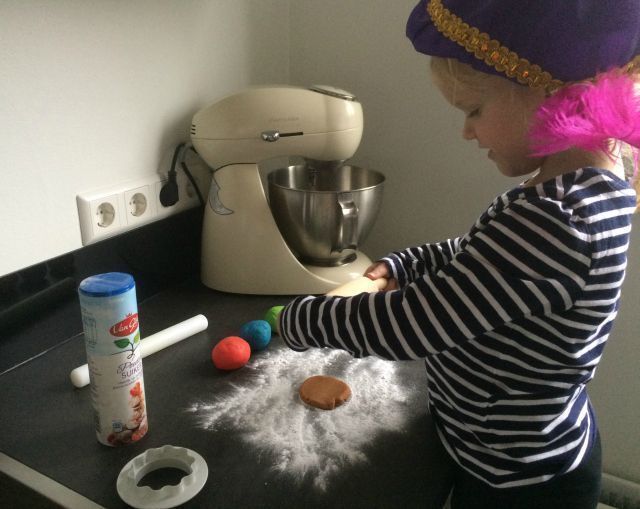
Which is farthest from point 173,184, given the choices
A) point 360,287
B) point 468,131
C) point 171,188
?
point 468,131

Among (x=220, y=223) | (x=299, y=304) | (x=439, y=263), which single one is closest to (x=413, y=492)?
(x=299, y=304)

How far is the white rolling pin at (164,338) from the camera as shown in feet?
2.32

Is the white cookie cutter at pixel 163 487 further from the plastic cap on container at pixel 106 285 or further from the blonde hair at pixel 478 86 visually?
the blonde hair at pixel 478 86

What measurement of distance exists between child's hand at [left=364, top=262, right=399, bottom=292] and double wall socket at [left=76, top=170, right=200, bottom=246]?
0.38 metres

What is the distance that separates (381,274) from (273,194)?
289mm

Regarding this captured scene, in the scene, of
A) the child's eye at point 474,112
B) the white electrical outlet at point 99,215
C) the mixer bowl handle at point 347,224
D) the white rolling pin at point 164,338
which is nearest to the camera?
the child's eye at point 474,112

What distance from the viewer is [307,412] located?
67 cm

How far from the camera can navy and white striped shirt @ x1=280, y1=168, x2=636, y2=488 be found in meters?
0.51

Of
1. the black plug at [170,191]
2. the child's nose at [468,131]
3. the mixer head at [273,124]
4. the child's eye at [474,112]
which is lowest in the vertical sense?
the black plug at [170,191]

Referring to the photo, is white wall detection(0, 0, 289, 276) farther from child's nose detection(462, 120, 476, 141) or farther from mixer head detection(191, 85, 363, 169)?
child's nose detection(462, 120, 476, 141)

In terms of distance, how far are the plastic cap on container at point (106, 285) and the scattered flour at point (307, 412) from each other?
0.20 meters

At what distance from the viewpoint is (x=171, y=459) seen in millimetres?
585

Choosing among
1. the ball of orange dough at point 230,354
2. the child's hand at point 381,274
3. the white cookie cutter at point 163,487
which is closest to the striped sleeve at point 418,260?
the child's hand at point 381,274

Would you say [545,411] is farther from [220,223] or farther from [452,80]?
[220,223]
